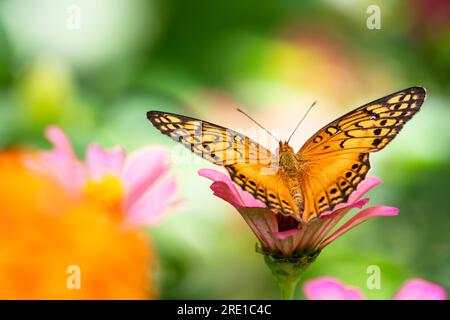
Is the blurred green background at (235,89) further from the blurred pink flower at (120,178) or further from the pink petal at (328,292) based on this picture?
the pink petal at (328,292)

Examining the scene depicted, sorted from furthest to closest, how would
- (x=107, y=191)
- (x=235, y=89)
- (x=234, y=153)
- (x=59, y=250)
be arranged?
(x=235, y=89) < (x=107, y=191) < (x=234, y=153) < (x=59, y=250)

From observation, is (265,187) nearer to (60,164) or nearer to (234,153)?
(234,153)

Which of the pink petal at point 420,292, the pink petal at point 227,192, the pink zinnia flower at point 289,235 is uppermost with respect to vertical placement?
the pink petal at point 227,192

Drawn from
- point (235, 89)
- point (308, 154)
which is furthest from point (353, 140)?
point (235, 89)

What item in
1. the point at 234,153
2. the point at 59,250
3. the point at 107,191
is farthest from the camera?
the point at 107,191

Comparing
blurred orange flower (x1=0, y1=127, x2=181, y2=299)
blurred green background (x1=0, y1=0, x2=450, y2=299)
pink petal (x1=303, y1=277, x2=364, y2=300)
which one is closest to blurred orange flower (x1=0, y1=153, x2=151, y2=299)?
blurred orange flower (x1=0, y1=127, x2=181, y2=299)

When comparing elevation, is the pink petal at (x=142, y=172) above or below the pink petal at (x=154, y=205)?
above

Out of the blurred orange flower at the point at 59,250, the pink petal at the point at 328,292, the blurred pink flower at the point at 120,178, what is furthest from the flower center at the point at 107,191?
the pink petal at the point at 328,292
